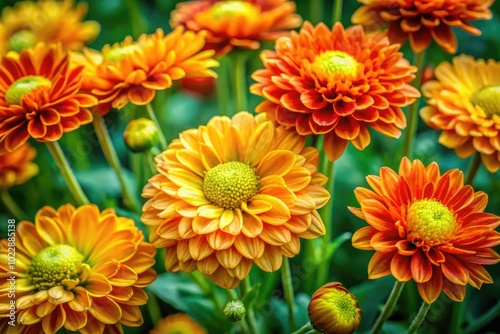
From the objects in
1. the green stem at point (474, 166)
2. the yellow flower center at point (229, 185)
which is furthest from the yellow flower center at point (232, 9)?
A: the green stem at point (474, 166)

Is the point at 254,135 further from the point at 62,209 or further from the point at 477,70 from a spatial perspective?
the point at 477,70

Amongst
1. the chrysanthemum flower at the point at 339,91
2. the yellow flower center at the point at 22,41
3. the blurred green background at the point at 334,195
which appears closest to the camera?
the chrysanthemum flower at the point at 339,91

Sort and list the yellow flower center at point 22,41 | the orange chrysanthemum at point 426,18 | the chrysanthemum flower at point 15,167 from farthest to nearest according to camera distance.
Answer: the yellow flower center at point 22,41 → the chrysanthemum flower at point 15,167 → the orange chrysanthemum at point 426,18

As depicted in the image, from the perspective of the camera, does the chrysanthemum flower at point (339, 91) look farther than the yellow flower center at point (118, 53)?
No

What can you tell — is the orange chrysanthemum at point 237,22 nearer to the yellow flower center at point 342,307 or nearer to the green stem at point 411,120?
the green stem at point 411,120

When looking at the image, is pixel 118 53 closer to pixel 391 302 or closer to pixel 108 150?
pixel 108 150

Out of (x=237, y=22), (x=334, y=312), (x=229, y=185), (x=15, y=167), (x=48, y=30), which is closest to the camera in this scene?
(x=334, y=312)

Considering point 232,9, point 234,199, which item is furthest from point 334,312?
point 232,9

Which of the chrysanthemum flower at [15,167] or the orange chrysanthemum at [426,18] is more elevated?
the orange chrysanthemum at [426,18]
